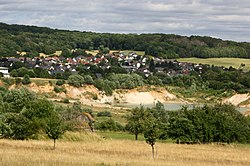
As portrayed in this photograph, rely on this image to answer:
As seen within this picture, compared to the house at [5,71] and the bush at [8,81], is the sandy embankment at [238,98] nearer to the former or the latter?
the bush at [8,81]

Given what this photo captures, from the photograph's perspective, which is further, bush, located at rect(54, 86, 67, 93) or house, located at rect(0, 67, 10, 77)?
house, located at rect(0, 67, 10, 77)

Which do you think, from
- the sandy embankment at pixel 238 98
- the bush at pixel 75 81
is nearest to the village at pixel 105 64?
the bush at pixel 75 81

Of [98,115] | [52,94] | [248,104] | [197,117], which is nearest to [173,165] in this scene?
[197,117]

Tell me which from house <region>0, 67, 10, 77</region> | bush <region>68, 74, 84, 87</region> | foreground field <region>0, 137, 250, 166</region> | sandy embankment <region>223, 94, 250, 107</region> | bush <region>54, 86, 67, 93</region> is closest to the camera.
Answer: foreground field <region>0, 137, 250, 166</region>

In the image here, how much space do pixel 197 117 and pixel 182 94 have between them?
87.1m

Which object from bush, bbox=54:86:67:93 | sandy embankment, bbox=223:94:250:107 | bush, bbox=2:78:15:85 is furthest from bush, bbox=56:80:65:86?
sandy embankment, bbox=223:94:250:107

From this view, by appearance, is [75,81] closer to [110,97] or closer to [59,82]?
[59,82]

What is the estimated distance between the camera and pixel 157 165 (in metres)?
21.5

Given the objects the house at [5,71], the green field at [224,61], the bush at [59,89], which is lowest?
the bush at [59,89]

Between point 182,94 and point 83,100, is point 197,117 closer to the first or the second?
point 83,100

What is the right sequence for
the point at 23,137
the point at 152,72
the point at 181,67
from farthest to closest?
the point at 181,67 → the point at 152,72 → the point at 23,137

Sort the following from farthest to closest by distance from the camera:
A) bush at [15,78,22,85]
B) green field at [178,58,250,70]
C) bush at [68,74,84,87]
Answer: green field at [178,58,250,70]
bush at [68,74,84,87]
bush at [15,78,22,85]

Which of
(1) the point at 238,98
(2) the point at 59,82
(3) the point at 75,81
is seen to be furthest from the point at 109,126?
(1) the point at 238,98

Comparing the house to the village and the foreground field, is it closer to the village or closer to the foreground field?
the village
